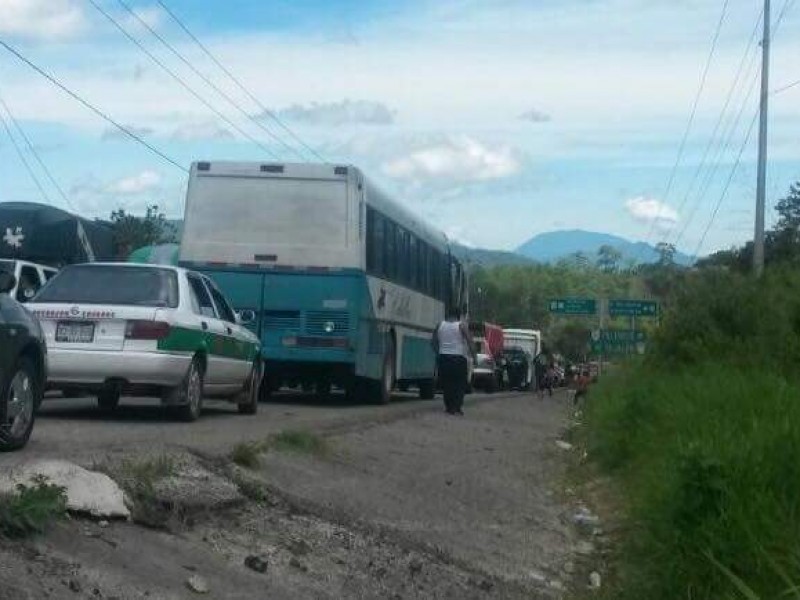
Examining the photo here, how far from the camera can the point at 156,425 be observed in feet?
50.2

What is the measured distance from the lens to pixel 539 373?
5012cm

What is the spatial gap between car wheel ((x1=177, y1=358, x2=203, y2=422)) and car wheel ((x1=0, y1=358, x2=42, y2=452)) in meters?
3.79

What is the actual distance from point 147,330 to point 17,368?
12.4ft

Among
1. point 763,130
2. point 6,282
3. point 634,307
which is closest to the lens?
point 6,282

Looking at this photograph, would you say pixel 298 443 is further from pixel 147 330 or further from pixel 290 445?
pixel 147 330

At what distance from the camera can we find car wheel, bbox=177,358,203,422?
51.5ft

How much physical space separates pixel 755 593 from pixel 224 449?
4.90 metres

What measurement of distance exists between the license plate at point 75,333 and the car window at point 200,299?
1.24 m

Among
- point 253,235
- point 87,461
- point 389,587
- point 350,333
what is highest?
point 253,235

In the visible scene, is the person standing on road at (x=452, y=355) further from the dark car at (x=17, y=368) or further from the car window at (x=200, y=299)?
the dark car at (x=17, y=368)

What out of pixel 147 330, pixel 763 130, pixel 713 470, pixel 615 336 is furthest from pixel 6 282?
pixel 615 336

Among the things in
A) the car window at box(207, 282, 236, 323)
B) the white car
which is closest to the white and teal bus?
the car window at box(207, 282, 236, 323)

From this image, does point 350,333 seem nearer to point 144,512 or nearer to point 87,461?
point 87,461

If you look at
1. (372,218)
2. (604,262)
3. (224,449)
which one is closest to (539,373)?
(372,218)
